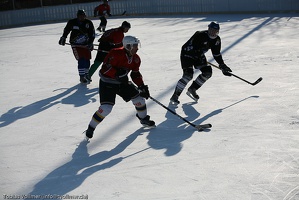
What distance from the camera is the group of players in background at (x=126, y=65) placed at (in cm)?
504

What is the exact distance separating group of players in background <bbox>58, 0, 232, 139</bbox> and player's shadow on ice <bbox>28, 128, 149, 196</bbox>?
36 cm

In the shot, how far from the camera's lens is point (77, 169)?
14.6 feet

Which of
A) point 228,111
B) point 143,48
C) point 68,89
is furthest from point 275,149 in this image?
point 143,48

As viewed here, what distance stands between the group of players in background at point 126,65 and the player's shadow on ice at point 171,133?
0.19 metres

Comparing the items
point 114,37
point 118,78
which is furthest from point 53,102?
point 118,78

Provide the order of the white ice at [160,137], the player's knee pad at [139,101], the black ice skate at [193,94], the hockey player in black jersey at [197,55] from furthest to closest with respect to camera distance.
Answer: the black ice skate at [193,94] < the hockey player in black jersey at [197,55] < the player's knee pad at [139,101] < the white ice at [160,137]

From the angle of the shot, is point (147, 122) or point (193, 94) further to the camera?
point (193, 94)

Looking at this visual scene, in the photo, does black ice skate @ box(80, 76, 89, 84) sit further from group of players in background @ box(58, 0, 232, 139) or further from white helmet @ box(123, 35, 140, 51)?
white helmet @ box(123, 35, 140, 51)

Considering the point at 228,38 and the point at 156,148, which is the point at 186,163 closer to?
the point at 156,148

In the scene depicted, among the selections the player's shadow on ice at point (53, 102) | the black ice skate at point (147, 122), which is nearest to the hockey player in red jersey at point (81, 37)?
the player's shadow on ice at point (53, 102)

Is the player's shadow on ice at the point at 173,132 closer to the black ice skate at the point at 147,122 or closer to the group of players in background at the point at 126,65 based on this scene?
the black ice skate at the point at 147,122

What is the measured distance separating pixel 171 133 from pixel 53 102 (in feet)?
7.70

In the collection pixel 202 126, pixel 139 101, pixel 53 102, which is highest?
pixel 139 101

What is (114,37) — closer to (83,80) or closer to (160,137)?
(83,80)
